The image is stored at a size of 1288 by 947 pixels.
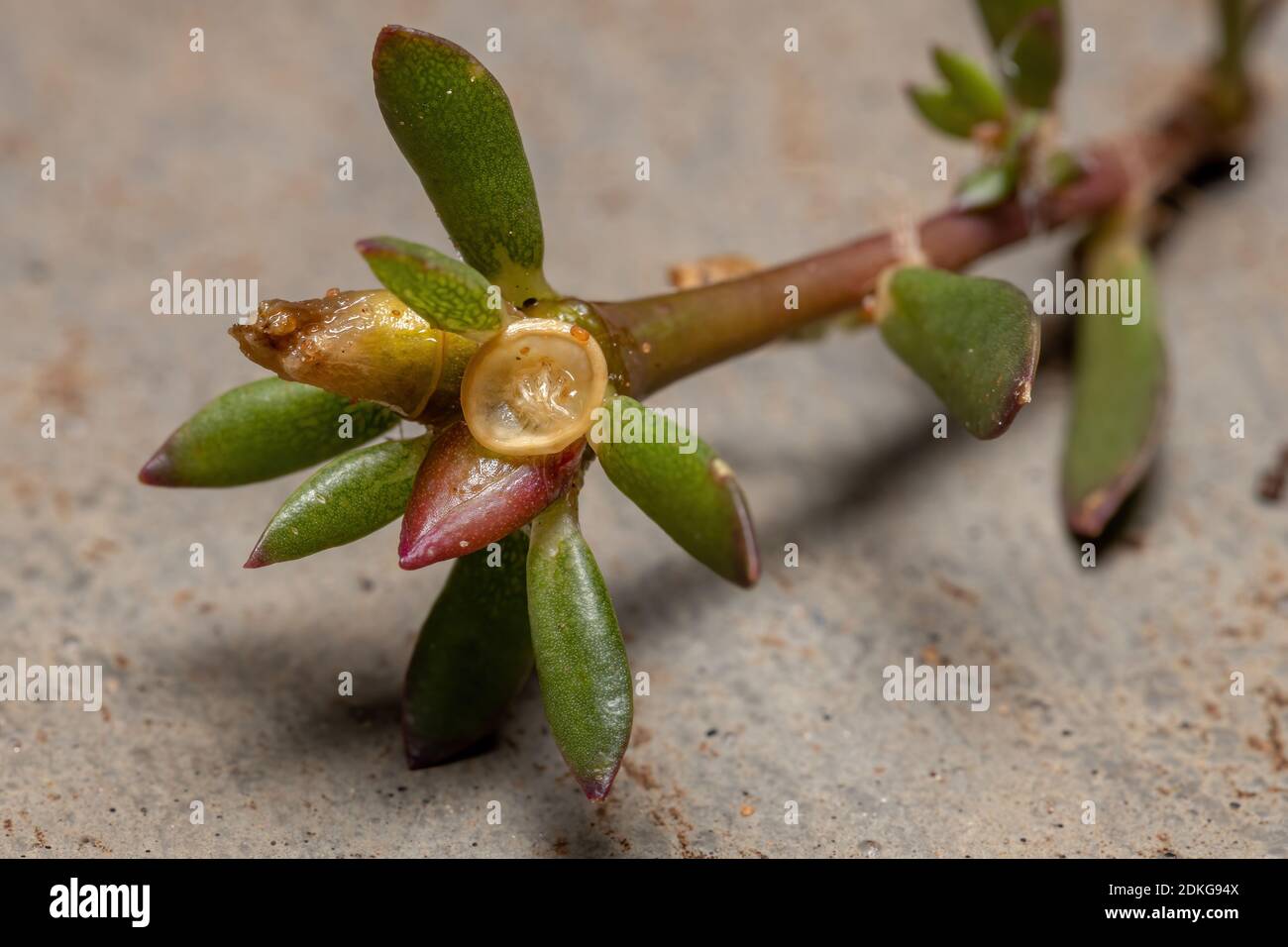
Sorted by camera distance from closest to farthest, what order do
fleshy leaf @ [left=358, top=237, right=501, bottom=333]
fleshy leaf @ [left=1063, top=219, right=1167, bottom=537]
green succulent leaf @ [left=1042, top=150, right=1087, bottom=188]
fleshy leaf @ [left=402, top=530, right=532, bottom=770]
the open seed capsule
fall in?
fleshy leaf @ [left=358, top=237, right=501, bottom=333], the open seed capsule, fleshy leaf @ [left=402, top=530, right=532, bottom=770], fleshy leaf @ [left=1063, top=219, right=1167, bottom=537], green succulent leaf @ [left=1042, top=150, right=1087, bottom=188]

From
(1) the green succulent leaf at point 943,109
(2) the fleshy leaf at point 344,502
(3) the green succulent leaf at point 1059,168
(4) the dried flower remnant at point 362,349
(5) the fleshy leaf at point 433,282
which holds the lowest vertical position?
(2) the fleshy leaf at point 344,502

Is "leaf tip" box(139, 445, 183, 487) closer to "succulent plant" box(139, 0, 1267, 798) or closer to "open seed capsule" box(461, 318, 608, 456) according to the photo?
"succulent plant" box(139, 0, 1267, 798)

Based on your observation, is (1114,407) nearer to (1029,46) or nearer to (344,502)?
(1029,46)

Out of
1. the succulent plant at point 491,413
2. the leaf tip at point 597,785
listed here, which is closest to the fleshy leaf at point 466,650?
the succulent plant at point 491,413

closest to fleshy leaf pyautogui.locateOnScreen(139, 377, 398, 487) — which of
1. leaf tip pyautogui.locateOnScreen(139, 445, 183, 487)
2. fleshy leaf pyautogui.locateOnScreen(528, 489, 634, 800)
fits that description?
leaf tip pyautogui.locateOnScreen(139, 445, 183, 487)

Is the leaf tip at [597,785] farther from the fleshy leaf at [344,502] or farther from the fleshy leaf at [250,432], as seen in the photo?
the fleshy leaf at [250,432]
